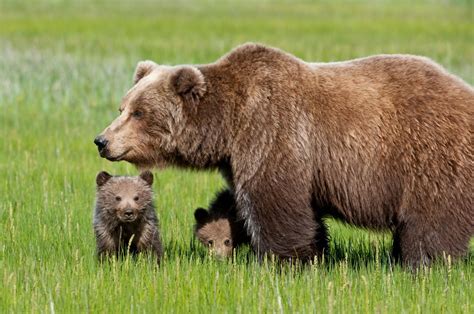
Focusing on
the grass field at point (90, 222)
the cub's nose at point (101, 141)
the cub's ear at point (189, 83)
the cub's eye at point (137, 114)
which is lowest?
the grass field at point (90, 222)

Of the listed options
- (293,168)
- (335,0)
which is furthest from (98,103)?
(335,0)

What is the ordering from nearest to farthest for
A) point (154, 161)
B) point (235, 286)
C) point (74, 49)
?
point (235, 286), point (154, 161), point (74, 49)

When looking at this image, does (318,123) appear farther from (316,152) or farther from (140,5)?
(140,5)

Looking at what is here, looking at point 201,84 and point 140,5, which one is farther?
point 140,5

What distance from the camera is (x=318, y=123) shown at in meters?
6.66

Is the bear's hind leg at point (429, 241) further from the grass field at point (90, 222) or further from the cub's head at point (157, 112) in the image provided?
the cub's head at point (157, 112)

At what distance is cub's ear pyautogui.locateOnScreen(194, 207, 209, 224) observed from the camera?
7426 mm

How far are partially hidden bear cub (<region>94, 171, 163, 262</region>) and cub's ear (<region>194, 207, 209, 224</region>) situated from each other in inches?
19.3

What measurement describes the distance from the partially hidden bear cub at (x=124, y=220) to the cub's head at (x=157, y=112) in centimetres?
23

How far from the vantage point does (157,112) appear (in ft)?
22.4

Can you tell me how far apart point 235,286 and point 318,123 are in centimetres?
137

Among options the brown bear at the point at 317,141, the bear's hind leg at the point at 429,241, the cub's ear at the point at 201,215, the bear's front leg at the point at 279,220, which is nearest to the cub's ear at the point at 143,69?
the brown bear at the point at 317,141

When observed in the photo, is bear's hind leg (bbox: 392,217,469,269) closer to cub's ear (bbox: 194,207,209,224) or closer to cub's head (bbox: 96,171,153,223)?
cub's ear (bbox: 194,207,209,224)

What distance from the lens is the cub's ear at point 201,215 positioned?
7426mm
